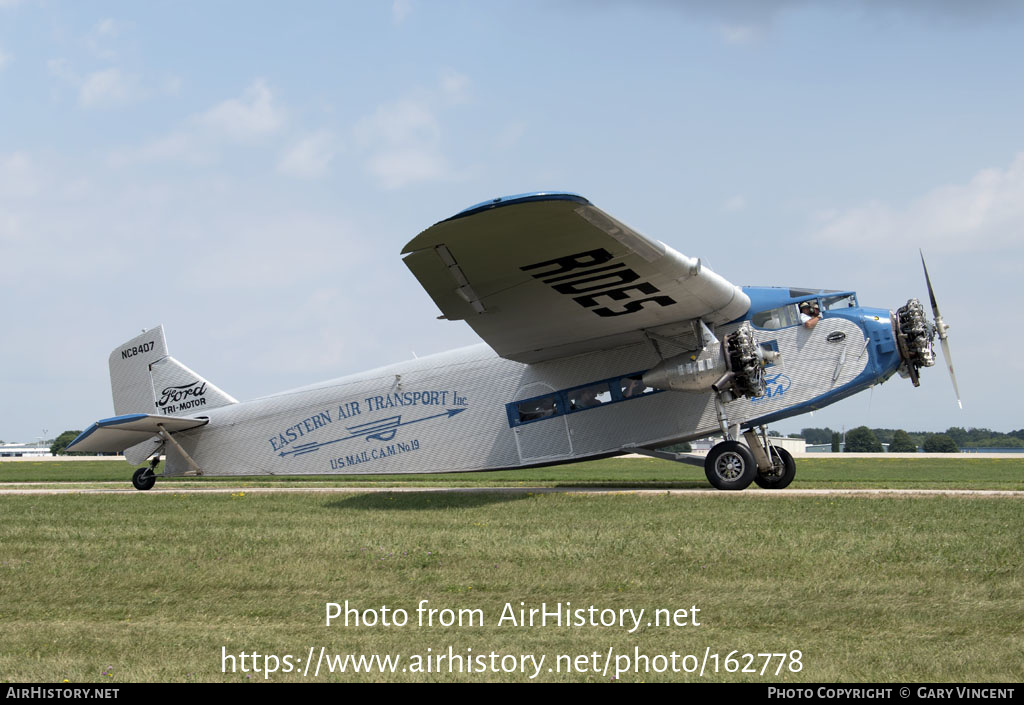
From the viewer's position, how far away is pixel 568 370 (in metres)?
17.6

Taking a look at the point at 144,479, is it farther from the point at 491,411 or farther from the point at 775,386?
the point at 775,386

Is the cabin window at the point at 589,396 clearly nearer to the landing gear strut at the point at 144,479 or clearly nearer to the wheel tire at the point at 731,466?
the wheel tire at the point at 731,466

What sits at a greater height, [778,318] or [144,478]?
[778,318]

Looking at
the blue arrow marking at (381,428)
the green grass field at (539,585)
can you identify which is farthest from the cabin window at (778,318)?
the blue arrow marking at (381,428)

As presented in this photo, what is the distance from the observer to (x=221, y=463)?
808 inches

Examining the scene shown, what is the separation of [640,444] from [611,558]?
24.3 ft

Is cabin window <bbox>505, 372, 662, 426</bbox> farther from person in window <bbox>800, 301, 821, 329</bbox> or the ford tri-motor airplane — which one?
person in window <bbox>800, 301, 821, 329</bbox>

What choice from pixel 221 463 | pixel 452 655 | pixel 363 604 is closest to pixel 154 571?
pixel 363 604

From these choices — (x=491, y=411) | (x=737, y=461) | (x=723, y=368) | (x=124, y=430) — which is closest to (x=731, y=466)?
(x=737, y=461)

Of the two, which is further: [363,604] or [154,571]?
[154,571]

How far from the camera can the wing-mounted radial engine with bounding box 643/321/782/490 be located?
1541 cm

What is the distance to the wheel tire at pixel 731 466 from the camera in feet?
52.9

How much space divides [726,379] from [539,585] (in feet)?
26.4

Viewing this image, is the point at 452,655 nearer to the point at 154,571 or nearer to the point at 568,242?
the point at 154,571
